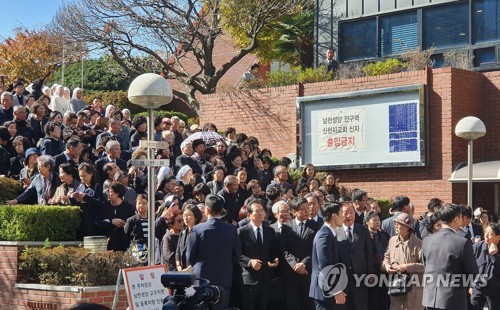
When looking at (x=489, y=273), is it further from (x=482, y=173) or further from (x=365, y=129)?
(x=365, y=129)

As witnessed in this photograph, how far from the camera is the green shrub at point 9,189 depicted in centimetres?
1351

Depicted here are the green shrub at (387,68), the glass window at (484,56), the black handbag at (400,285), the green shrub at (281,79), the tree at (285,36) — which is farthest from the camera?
the tree at (285,36)

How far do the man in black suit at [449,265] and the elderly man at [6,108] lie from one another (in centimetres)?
1085

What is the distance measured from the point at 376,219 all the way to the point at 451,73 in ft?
29.3

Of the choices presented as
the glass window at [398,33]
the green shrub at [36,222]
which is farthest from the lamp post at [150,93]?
the glass window at [398,33]

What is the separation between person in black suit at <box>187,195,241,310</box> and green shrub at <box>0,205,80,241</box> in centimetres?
267

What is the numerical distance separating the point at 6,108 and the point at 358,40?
40.0ft

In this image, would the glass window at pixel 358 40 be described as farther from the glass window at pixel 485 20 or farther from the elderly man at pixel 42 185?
the elderly man at pixel 42 185

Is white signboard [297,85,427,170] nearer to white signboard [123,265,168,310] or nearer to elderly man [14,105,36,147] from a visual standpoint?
elderly man [14,105,36,147]

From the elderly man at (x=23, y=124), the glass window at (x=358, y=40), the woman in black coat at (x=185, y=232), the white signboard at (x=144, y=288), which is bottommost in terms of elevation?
the white signboard at (x=144, y=288)

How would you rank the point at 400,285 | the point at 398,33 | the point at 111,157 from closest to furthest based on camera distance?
the point at 400,285 → the point at 111,157 → the point at 398,33

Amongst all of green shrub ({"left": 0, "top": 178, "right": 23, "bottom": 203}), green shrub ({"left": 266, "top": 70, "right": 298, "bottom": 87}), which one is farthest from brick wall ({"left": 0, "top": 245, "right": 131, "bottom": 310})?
green shrub ({"left": 266, "top": 70, "right": 298, "bottom": 87})

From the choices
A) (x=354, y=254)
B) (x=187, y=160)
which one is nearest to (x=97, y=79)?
(x=187, y=160)

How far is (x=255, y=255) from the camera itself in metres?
12.1
